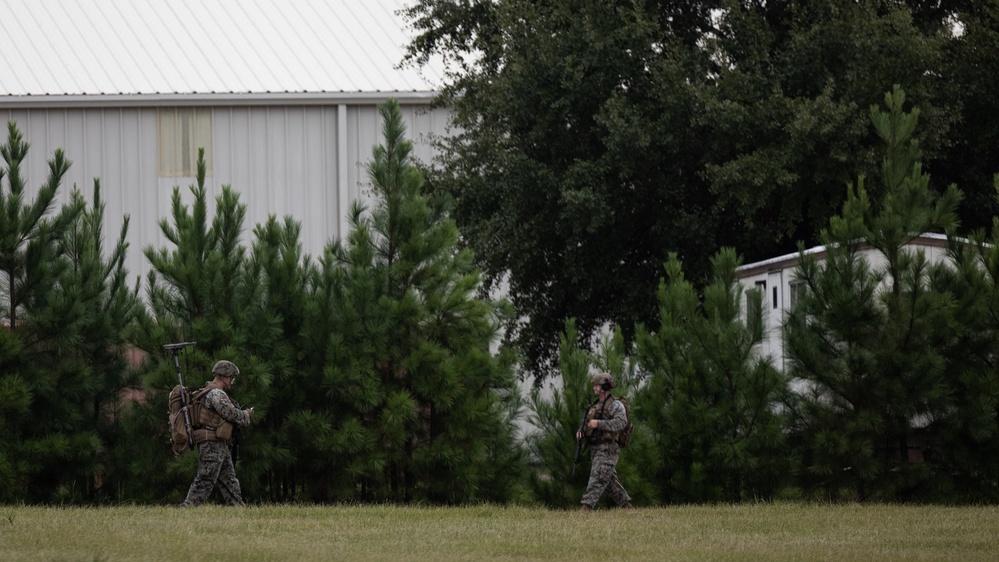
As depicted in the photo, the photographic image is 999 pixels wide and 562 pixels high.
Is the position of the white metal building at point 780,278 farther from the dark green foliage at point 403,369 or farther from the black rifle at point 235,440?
the black rifle at point 235,440

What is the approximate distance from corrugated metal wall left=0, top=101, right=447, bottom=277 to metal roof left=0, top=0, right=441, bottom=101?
499 mm

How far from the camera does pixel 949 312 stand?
1497 centimetres

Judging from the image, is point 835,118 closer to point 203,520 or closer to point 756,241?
point 756,241

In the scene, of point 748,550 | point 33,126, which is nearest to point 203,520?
point 748,550

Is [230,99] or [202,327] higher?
[230,99]

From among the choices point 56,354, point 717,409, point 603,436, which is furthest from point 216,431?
point 717,409

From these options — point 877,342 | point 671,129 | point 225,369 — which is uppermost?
point 671,129

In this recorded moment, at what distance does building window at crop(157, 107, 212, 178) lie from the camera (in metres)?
26.5

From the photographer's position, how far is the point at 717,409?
15.4m

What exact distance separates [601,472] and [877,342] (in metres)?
3.62

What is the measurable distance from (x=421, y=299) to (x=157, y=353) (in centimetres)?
310

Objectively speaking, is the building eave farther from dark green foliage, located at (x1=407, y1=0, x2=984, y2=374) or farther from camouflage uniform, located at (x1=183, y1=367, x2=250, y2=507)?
camouflage uniform, located at (x1=183, y1=367, x2=250, y2=507)

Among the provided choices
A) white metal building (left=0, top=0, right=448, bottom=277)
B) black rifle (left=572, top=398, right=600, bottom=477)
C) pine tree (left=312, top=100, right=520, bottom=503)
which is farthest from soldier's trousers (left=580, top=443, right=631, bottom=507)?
white metal building (left=0, top=0, right=448, bottom=277)

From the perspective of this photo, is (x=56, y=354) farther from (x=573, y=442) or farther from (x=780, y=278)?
(x=780, y=278)
